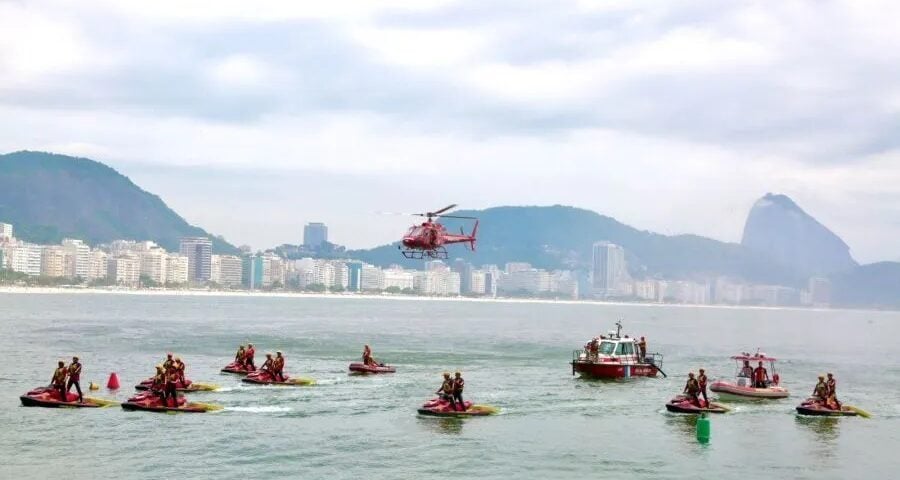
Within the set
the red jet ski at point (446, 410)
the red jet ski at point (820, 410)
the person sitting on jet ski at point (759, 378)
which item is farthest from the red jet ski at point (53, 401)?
the person sitting on jet ski at point (759, 378)

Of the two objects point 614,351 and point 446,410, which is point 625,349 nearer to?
point 614,351

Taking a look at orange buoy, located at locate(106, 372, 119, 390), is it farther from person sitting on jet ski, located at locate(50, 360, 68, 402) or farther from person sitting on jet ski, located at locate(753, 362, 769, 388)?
person sitting on jet ski, located at locate(753, 362, 769, 388)

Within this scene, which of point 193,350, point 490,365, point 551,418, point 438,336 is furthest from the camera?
point 438,336

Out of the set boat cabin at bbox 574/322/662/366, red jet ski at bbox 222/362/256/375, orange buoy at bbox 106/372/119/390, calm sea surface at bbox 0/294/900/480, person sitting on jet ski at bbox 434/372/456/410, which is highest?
boat cabin at bbox 574/322/662/366

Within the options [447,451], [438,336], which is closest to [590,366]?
[447,451]

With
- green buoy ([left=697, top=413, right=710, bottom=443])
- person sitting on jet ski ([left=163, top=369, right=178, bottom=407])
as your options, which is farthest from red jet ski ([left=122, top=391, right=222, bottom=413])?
green buoy ([left=697, top=413, right=710, bottom=443])


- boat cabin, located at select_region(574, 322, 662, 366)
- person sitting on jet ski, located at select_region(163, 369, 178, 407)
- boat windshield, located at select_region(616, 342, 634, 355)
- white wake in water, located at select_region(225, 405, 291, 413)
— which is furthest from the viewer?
boat windshield, located at select_region(616, 342, 634, 355)

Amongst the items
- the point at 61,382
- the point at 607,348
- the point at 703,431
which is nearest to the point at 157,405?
the point at 61,382

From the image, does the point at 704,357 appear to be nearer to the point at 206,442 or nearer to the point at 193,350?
the point at 193,350
